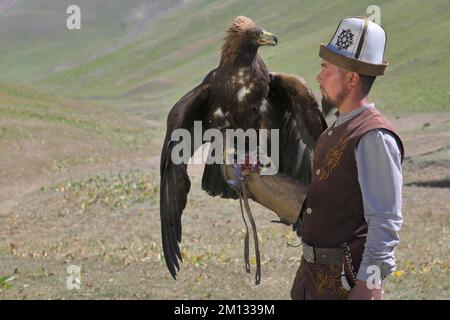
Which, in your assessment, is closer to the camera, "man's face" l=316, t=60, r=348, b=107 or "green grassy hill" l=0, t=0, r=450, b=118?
"man's face" l=316, t=60, r=348, b=107

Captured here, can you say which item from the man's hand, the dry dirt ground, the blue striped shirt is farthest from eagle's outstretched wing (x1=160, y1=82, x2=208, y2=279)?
the dry dirt ground

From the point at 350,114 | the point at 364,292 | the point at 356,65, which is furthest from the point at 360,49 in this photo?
the point at 364,292

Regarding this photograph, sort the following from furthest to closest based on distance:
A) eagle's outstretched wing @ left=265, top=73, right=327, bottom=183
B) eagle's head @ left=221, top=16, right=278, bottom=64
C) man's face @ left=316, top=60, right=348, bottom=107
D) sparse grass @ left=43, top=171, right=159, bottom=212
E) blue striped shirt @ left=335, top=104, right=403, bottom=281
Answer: sparse grass @ left=43, top=171, right=159, bottom=212, eagle's head @ left=221, top=16, right=278, bottom=64, eagle's outstretched wing @ left=265, top=73, right=327, bottom=183, man's face @ left=316, top=60, right=348, bottom=107, blue striped shirt @ left=335, top=104, right=403, bottom=281

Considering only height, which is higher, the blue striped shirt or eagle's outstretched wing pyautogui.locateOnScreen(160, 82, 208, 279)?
the blue striped shirt

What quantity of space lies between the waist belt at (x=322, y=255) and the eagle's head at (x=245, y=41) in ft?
8.12

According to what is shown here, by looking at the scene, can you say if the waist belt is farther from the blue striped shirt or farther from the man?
the blue striped shirt

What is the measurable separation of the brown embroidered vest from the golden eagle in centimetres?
190

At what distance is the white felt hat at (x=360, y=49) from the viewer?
14.3 feet

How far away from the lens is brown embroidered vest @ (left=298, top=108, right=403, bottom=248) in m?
4.36

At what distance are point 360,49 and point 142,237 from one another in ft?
52.4

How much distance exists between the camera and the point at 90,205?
24281 mm

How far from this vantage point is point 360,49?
172 inches

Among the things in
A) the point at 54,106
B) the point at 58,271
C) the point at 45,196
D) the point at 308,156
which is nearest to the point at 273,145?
the point at 308,156
